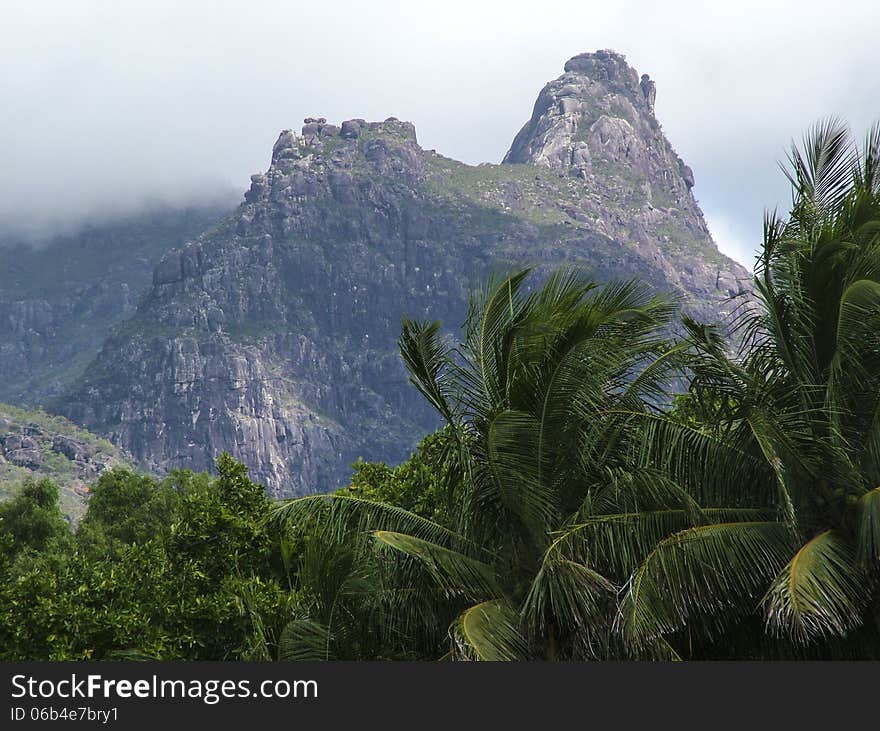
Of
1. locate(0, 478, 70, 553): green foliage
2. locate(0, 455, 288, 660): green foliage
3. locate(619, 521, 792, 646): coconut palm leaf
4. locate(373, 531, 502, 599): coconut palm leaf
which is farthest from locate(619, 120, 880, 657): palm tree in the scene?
locate(0, 478, 70, 553): green foliage

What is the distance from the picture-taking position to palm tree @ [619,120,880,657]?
1195cm

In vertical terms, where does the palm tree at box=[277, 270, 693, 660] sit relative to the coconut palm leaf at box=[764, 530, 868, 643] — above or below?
above

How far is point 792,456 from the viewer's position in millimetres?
12797

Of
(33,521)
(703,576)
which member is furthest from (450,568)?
(33,521)

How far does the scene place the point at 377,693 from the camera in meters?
9.05

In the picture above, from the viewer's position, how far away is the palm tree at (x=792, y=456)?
1195 centimetres

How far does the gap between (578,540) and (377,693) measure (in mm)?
4262

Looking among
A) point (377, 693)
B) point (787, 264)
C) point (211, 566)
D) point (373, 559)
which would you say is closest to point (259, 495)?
point (211, 566)

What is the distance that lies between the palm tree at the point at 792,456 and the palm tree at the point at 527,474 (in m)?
0.50

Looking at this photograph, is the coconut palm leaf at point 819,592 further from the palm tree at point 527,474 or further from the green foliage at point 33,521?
the green foliage at point 33,521

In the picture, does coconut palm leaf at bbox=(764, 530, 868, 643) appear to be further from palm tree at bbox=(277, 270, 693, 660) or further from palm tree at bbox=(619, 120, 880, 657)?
palm tree at bbox=(277, 270, 693, 660)

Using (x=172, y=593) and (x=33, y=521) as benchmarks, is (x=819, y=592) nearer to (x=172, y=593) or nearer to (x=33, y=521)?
(x=172, y=593)

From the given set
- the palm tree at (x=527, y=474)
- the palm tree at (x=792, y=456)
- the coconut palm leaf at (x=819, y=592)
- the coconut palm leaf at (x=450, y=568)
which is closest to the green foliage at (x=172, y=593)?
the palm tree at (x=527, y=474)

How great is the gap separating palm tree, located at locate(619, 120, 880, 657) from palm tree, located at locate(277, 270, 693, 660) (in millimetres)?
498
